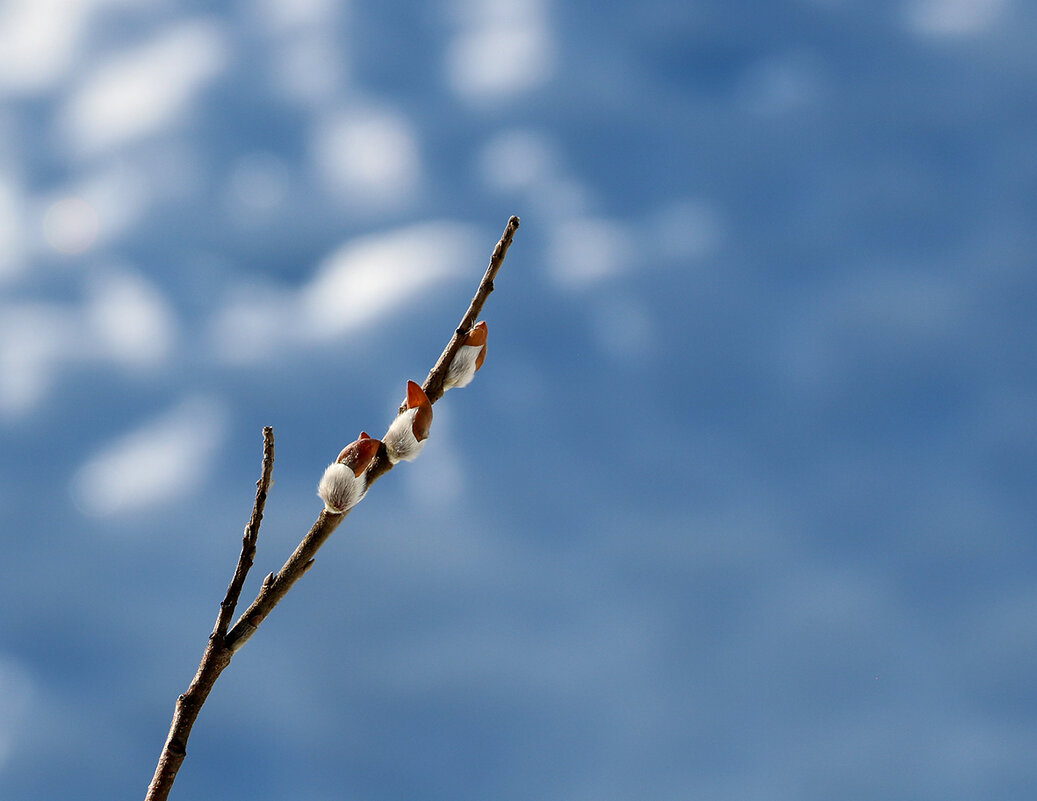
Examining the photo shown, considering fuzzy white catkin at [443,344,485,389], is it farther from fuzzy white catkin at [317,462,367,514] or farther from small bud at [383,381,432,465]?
fuzzy white catkin at [317,462,367,514]

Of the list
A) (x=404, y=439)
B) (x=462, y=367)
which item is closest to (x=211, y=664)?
(x=404, y=439)

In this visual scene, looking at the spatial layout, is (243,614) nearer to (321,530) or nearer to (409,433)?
(321,530)

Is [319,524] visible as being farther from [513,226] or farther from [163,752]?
[513,226]

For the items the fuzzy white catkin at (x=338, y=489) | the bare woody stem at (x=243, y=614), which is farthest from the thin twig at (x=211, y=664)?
the fuzzy white catkin at (x=338, y=489)

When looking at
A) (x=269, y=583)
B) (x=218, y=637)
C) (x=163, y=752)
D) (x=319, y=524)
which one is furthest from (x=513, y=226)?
(x=163, y=752)

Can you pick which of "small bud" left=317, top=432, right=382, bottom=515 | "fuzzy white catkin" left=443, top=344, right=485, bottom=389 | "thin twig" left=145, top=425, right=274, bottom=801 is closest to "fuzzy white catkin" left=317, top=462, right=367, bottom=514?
"small bud" left=317, top=432, right=382, bottom=515
